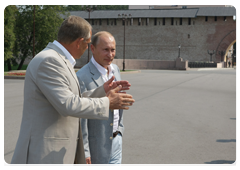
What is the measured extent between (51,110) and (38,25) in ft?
134

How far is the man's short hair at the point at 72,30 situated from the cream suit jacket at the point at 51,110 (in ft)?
0.43

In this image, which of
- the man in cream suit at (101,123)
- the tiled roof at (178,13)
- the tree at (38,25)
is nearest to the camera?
the man in cream suit at (101,123)

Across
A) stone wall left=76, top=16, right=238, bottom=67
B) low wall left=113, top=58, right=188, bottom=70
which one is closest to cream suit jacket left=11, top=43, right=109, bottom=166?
low wall left=113, top=58, right=188, bottom=70

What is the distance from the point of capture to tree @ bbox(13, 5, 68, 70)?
4119 cm

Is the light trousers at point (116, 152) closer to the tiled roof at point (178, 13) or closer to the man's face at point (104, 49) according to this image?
the man's face at point (104, 49)

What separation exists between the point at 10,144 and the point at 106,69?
10.7ft

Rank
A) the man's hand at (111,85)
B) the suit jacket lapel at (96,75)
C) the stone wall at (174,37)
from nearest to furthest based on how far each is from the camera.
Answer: the man's hand at (111,85) < the suit jacket lapel at (96,75) < the stone wall at (174,37)

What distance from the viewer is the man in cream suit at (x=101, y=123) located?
9.14 ft

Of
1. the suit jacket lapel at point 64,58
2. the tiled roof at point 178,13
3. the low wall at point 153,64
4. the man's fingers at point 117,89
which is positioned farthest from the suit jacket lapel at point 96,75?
the tiled roof at point 178,13

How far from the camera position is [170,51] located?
66562 millimetres

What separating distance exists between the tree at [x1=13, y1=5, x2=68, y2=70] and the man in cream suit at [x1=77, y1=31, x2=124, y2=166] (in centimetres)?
3941

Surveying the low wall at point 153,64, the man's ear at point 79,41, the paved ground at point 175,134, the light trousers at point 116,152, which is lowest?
the paved ground at point 175,134

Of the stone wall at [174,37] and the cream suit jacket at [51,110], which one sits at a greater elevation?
the stone wall at [174,37]

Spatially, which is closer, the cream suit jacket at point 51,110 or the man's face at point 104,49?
the cream suit jacket at point 51,110
